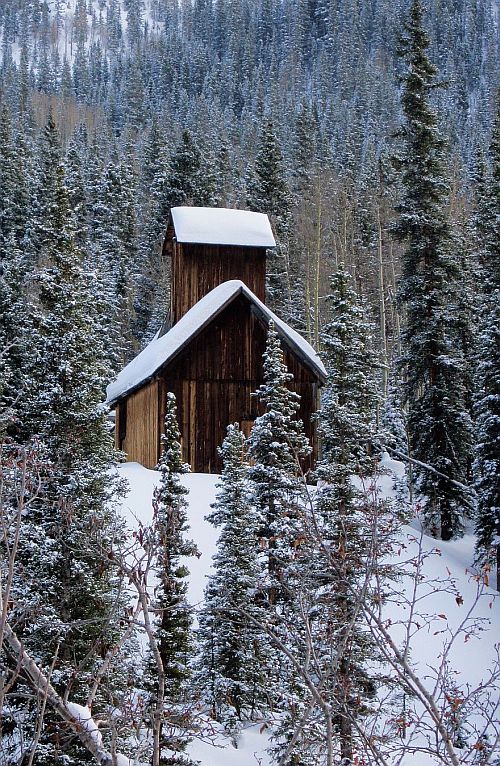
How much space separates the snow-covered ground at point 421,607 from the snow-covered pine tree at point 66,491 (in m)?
2.80

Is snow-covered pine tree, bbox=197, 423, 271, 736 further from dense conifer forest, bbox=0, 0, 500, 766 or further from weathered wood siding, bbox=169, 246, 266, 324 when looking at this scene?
weathered wood siding, bbox=169, 246, 266, 324

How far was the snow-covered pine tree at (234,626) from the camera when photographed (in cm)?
1490

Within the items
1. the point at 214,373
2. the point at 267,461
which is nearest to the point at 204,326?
the point at 214,373

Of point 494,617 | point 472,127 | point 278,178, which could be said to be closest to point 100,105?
point 472,127

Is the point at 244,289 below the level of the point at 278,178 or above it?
below

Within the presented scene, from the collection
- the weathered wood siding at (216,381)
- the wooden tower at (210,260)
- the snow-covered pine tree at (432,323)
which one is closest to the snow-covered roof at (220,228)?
the wooden tower at (210,260)

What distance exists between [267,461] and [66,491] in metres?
4.66

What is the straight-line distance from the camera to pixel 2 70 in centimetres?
13500

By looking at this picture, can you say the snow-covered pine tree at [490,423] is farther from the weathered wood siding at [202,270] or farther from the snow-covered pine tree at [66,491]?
the snow-covered pine tree at [66,491]

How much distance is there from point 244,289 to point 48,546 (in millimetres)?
13493

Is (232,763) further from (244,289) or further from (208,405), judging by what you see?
(244,289)

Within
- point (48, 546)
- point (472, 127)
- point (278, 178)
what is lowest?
point (48, 546)

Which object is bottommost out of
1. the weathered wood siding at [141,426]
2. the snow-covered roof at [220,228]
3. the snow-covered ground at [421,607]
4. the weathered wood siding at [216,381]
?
the snow-covered ground at [421,607]

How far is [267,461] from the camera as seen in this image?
16578 mm
